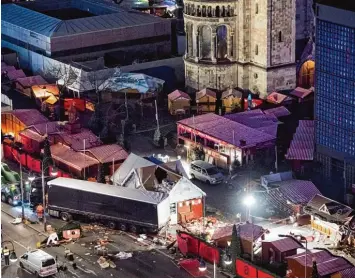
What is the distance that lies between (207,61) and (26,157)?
29798mm

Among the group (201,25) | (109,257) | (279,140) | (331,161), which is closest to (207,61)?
(201,25)

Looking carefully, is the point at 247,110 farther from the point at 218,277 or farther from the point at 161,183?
the point at 218,277

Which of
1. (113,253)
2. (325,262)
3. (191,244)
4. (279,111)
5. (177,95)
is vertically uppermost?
(325,262)

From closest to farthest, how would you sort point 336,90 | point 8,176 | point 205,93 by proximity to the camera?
point 336,90, point 8,176, point 205,93

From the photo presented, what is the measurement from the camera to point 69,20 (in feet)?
533

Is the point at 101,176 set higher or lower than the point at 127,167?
lower

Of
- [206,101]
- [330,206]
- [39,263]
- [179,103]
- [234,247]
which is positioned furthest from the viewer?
[206,101]

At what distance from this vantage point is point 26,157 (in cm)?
12838

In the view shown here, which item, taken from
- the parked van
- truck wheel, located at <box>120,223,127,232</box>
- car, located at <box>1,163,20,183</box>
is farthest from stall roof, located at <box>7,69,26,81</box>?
truck wheel, located at <box>120,223,127,232</box>

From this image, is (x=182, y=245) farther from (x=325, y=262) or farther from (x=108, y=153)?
(x=108, y=153)

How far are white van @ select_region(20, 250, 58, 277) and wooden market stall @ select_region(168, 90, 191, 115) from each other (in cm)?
4623

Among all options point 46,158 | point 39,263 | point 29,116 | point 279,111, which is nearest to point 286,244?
point 39,263

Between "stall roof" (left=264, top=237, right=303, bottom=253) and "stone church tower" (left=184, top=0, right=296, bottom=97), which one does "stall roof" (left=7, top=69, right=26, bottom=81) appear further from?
"stall roof" (left=264, top=237, right=303, bottom=253)

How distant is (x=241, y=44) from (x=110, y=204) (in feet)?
140
